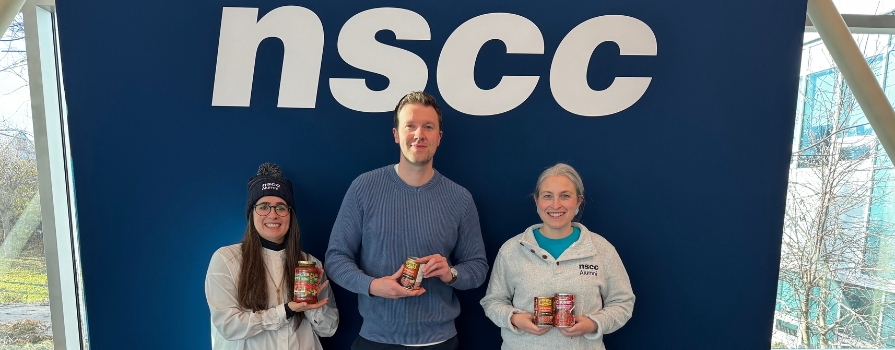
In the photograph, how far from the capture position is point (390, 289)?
6.16 ft

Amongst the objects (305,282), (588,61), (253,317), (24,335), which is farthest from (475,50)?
(24,335)

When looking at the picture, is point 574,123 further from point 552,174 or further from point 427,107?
point 427,107

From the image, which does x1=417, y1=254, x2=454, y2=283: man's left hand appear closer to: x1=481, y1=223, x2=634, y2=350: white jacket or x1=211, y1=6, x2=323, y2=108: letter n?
x1=481, y1=223, x2=634, y2=350: white jacket

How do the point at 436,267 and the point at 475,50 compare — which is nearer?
the point at 436,267

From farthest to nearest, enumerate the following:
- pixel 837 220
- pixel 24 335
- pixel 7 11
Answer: pixel 837 220, pixel 24 335, pixel 7 11

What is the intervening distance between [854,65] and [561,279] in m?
1.95

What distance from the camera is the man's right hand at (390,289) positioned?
1.85m

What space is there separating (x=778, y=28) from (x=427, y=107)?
1845 millimetres

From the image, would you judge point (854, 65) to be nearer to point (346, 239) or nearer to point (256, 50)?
point (346, 239)

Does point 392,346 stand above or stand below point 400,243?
below

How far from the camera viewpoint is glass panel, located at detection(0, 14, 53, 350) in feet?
9.30

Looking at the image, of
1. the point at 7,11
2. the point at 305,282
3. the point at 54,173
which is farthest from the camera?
the point at 54,173

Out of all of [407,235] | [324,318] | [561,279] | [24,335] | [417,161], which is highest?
[417,161]

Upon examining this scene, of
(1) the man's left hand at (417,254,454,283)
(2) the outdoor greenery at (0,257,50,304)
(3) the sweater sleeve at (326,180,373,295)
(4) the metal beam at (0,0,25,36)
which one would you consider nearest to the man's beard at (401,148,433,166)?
(3) the sweater sleeve at (326,180,373,295)
